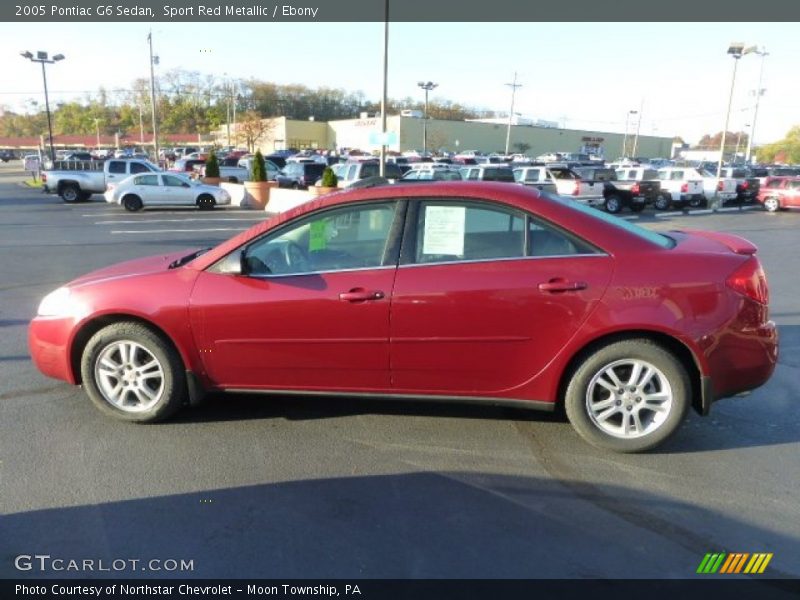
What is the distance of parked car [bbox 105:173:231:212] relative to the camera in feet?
70.2

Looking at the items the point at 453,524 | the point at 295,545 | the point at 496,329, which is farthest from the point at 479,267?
the point at 295,545

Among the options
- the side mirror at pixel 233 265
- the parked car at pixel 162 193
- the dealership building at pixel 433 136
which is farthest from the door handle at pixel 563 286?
the dealership building at pixel 433 136

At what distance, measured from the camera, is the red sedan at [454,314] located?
137 inches

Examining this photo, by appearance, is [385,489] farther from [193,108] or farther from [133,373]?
[193,108]

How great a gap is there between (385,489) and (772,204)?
25040 mm

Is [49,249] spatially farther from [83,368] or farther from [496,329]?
[496,329]

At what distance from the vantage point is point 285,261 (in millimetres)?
3830

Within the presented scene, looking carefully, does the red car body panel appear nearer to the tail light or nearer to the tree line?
the tail light

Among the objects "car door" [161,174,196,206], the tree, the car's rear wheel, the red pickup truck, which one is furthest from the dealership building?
the red pickup truck

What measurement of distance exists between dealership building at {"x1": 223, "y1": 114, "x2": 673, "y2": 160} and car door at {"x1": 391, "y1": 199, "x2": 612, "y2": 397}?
77.4 m

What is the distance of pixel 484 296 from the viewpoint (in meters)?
3.51

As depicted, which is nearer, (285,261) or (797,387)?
(285,261)

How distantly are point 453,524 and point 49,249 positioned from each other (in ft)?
39.6

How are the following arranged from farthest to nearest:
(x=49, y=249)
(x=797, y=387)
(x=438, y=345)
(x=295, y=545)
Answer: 1. (x=49, y=249)
2. (x=797, y=387)
3. (x=438, y=345)
4. (x=295, y=545)
